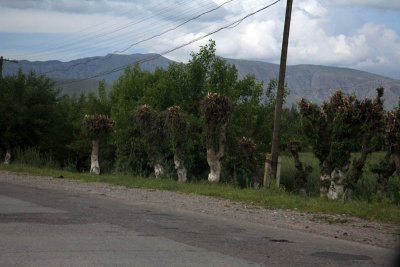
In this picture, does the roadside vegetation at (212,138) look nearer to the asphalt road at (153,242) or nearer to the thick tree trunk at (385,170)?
the thick tree trunk at (385,170)

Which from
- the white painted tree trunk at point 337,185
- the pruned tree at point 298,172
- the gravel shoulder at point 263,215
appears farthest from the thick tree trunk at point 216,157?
the white painted tree trunk at point 337,185

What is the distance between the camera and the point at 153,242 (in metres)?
7.22

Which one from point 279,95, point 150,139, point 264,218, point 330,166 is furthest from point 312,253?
point 150,139

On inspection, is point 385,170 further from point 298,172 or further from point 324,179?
point 298,172

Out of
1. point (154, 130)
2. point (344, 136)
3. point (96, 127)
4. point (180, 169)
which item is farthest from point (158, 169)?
point (344, 136)

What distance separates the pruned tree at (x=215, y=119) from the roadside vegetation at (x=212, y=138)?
1.8 inches

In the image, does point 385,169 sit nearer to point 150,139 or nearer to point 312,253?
point 312,253

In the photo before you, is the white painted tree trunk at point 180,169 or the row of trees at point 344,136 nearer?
the row of trees at point 344,136

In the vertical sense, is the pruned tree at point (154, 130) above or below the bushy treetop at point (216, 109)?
below

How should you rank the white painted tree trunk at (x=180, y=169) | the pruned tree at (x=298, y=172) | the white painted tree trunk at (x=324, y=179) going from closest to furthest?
the white painted tree trunk at (x=324, y=179) → the pruned tree at (x=298, y=172) → the white painted tree trunk at (x=180, y=169)

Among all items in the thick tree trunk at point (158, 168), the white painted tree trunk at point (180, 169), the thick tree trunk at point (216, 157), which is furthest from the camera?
the thick tree trunk at point (158, 168)

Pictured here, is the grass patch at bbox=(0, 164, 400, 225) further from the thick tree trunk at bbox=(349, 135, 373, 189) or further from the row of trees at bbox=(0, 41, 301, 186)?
the row of trees at bbox=(0, 41, 301, 186)

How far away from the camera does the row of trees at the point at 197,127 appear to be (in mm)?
16234

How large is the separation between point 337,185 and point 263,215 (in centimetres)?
617
